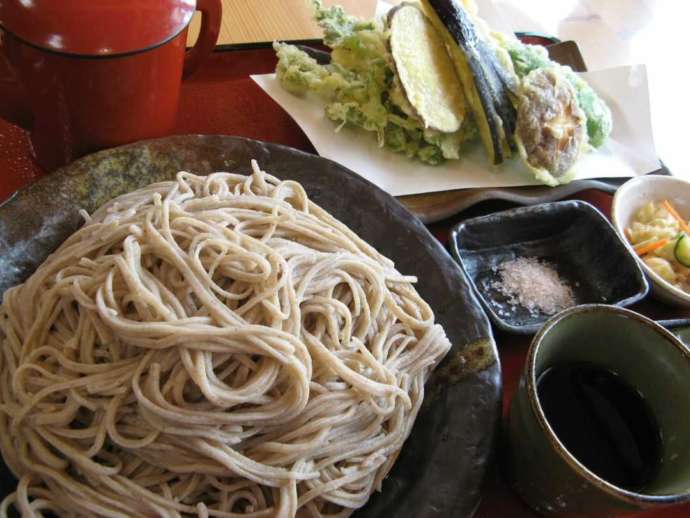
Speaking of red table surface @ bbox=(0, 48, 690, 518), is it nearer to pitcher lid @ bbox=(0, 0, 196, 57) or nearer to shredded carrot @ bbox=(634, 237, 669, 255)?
shredded carrot @ bbox=(634, 237, 669, 255)

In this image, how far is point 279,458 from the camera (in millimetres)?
1056

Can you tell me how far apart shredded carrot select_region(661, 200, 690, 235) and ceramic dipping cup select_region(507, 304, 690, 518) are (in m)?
0.83

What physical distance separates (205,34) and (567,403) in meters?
1.29

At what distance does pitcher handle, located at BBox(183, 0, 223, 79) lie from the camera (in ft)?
5.30

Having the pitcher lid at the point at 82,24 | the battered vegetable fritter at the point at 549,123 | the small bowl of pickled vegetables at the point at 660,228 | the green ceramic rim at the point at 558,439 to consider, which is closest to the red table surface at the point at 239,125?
the small bowl of pickled vegetables at the point at 660,228

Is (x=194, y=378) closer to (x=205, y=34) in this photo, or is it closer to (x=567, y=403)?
(x=567, y=403)

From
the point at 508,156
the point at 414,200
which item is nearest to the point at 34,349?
the point at 414,200

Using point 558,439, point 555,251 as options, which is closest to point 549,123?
point 555,251

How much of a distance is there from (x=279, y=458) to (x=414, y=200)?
3.18 feet

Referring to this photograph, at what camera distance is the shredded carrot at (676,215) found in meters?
1.91

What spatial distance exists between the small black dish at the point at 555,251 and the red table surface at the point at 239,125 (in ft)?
0.35

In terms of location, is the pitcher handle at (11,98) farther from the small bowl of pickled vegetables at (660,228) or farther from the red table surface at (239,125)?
the small bowl of pickled vegetables at (660,228)

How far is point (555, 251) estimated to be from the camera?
1.84 metres

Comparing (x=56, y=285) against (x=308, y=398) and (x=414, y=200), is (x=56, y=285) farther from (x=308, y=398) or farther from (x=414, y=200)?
(x=414, y=200)
